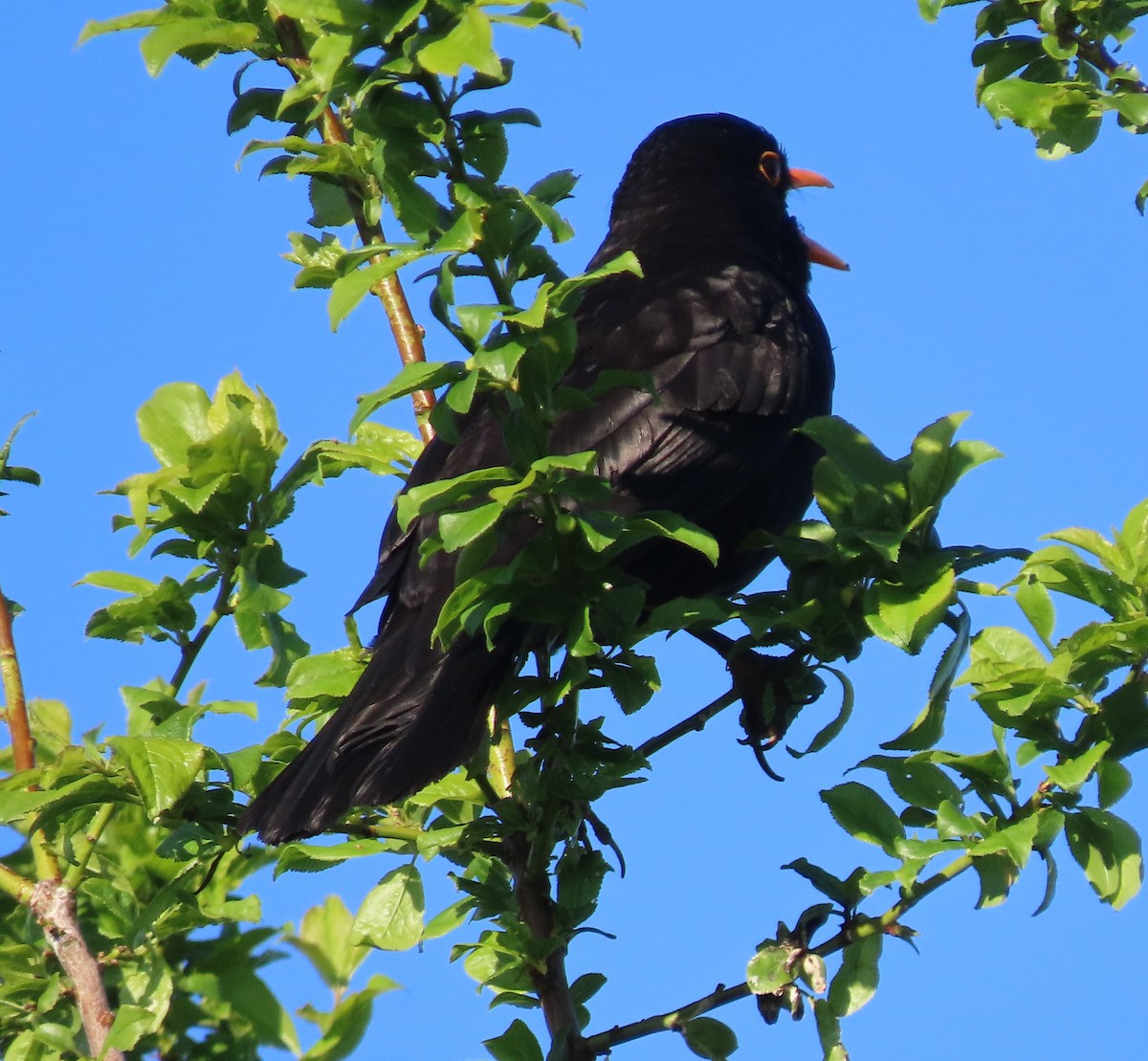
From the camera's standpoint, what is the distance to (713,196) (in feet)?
16.2

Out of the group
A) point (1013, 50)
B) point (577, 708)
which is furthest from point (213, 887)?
point (1013, 50)

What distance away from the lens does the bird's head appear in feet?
15.8

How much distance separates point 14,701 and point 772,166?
11.4 feet

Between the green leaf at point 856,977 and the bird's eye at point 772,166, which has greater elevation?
the bird's eye at point 772,166

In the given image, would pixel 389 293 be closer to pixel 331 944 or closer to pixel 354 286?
pixel 331 944

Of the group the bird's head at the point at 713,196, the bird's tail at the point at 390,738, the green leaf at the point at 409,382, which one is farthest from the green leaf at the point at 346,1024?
the bird's head at the point at 713,196

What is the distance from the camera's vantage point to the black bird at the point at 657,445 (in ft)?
8.89

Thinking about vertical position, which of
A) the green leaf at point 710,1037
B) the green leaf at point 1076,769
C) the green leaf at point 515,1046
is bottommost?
the green leaf at point 710,1037

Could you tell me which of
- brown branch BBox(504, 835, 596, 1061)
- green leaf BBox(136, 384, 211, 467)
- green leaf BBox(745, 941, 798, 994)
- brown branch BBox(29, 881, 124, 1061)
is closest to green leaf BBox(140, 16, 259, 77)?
green leaf BBox(136, 384, 211, 467)

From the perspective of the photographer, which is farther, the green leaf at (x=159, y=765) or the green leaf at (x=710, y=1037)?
the green leaf at (x=710, y=1037)

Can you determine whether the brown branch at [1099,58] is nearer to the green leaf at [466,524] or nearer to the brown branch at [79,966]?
the green leaf at [466,524]

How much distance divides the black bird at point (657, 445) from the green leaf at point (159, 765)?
0.73 feet

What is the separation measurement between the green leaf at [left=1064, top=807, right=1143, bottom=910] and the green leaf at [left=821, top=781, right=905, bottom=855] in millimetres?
240

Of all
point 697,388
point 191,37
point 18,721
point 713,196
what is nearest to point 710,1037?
point 18,721
